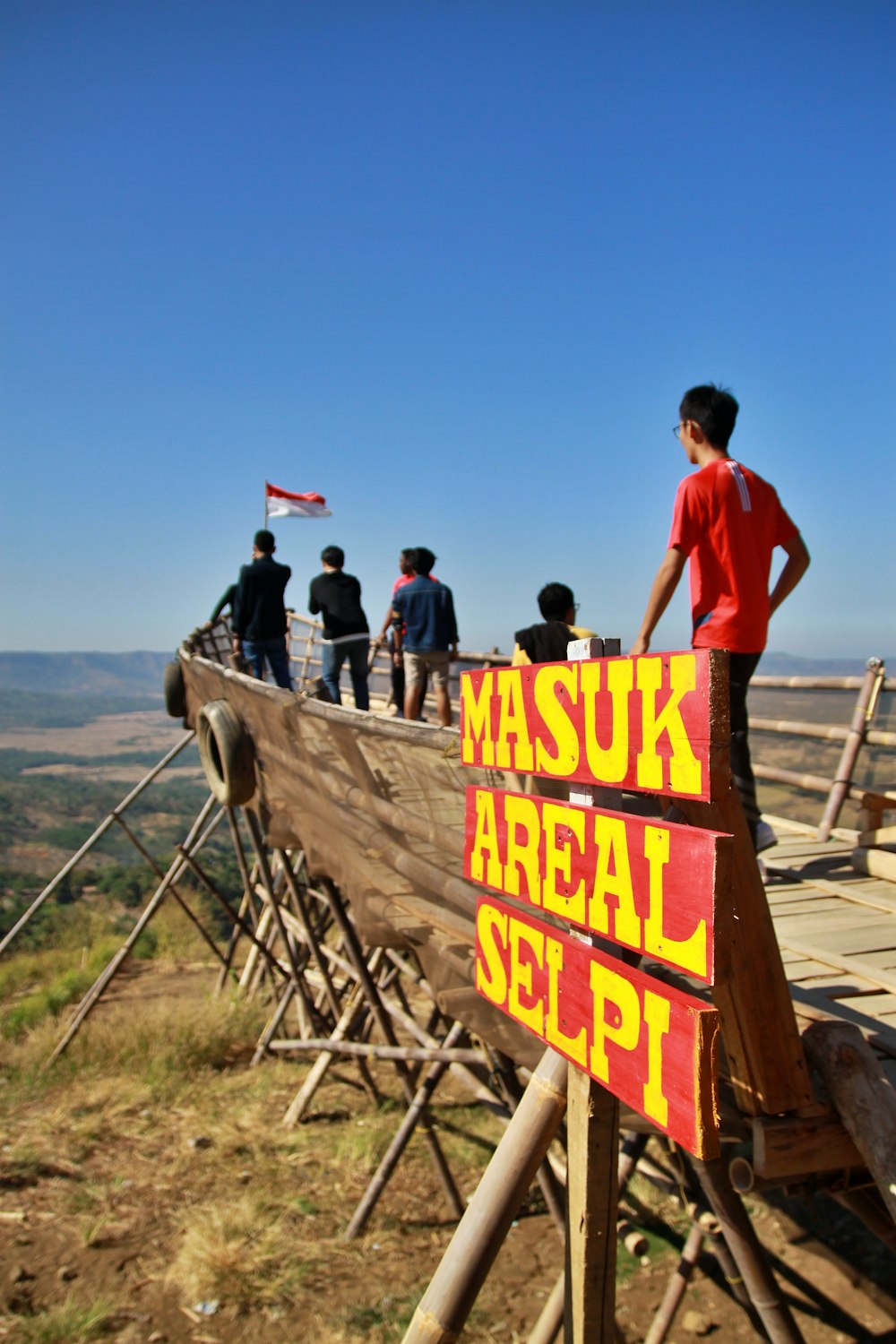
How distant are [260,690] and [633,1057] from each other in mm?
3052

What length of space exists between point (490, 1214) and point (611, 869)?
0.88m

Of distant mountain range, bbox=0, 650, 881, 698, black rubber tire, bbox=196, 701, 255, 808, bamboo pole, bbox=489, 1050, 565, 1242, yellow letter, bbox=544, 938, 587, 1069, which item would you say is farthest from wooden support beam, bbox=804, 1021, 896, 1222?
distant mountain range, bbox=0, 650, 881, 698

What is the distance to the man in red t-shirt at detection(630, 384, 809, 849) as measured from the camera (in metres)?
3.06

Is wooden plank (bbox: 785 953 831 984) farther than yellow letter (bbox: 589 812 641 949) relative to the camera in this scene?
Yes

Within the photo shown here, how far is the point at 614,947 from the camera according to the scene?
1860 mm

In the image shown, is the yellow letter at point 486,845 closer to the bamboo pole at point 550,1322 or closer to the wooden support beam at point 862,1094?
the wooden support beam at point 862,1094

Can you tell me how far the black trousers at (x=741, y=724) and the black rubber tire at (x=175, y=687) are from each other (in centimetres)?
620

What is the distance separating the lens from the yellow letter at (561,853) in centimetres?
174

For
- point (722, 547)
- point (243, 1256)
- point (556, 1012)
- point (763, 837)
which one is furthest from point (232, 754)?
point (556, 1012)

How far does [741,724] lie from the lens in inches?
131

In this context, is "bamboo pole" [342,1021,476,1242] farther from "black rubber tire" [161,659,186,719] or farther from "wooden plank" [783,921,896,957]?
"black rubber tire" [161,659,186,719]

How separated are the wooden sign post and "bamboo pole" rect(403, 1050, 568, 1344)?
60 mm

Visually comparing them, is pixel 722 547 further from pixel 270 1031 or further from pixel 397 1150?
pixel 270 1031

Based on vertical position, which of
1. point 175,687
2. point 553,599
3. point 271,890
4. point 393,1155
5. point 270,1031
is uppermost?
point 553,599
